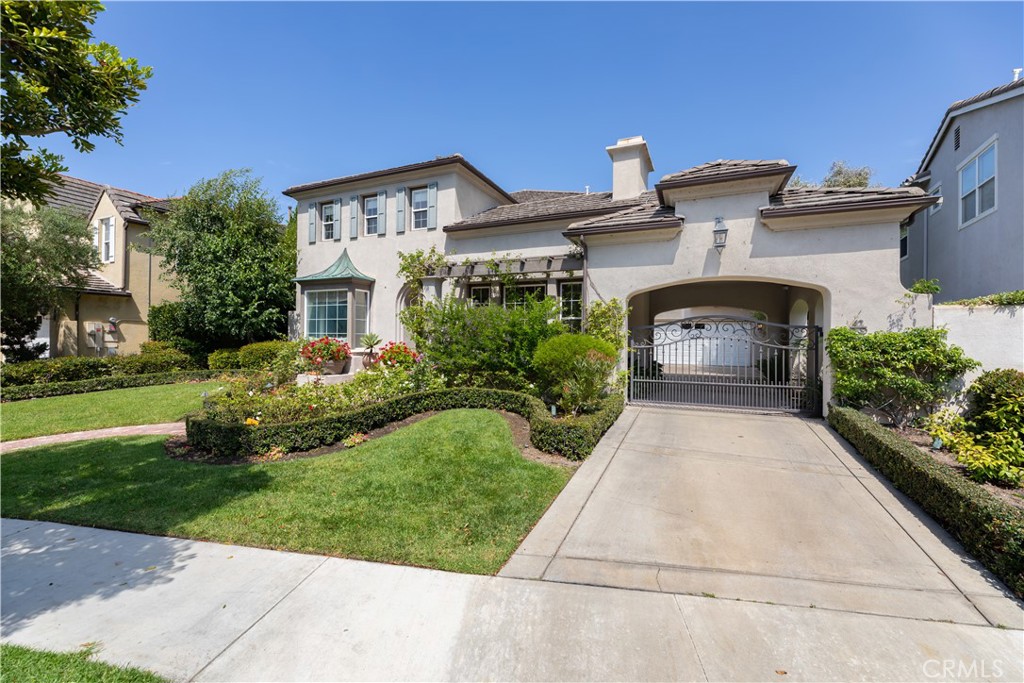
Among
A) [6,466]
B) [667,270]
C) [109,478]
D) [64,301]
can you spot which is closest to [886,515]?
[667,270]

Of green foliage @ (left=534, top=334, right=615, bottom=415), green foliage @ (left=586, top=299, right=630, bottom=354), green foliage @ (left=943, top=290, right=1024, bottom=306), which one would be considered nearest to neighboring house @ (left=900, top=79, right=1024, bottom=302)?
green foliage @ (left=943, top=290, right=1024, bottom=306)

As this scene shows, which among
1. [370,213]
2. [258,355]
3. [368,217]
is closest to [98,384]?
[258,355]

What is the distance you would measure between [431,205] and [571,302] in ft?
21.6

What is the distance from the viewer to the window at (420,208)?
15.7 metres

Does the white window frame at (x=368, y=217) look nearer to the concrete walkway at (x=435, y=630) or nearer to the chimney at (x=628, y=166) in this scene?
the chimney at (x=628, y=166)

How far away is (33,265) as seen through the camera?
14727 mm

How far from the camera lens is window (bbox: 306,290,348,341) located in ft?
51.6

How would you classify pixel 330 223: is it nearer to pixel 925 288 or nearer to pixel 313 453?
pixel 313 453

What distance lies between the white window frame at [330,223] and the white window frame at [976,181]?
2013 centimetres

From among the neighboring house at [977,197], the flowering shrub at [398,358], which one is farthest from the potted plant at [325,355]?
the neighboring house at [977,197]

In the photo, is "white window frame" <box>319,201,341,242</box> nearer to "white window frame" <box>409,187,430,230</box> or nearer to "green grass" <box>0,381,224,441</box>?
"white window frame" <box>409,187,430,230</box>

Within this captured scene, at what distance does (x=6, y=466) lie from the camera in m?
6.66

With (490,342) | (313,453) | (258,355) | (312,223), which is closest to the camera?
(313,453)

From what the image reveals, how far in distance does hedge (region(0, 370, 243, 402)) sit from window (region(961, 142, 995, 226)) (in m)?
24.6
